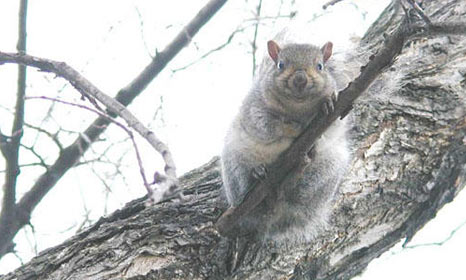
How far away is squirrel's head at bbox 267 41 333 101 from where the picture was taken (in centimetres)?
326

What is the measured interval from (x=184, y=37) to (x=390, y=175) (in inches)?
72.3

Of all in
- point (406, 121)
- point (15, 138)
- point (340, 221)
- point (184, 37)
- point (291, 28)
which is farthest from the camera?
point (184, 37)

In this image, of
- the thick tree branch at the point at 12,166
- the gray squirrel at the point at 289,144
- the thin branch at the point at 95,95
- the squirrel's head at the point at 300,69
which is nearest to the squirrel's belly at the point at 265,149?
the gray squirrel at the point at 289,144

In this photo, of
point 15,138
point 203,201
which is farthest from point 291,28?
point 15,138

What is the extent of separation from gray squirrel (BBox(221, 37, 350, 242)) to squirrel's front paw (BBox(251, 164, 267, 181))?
0.03 metres

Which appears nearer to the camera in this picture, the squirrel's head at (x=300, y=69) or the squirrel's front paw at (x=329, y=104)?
the squirrel's front paw at (x=329, y=104)

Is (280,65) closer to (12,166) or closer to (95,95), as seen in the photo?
(95,95)

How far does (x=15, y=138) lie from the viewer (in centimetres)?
394

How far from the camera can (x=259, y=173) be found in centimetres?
318

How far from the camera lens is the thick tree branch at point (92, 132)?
402 cm

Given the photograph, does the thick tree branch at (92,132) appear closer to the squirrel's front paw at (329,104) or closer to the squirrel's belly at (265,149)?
the squirrel's belly at (265,149)

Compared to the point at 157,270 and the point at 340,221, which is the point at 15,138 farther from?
the point at 340,221

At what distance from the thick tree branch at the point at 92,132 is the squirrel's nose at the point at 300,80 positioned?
4.08 ft

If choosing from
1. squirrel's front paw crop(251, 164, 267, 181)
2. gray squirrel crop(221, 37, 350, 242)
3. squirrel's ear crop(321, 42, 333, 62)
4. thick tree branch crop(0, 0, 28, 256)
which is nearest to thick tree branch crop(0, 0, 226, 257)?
thick tree branch crop(0, 0, 28, 256)
